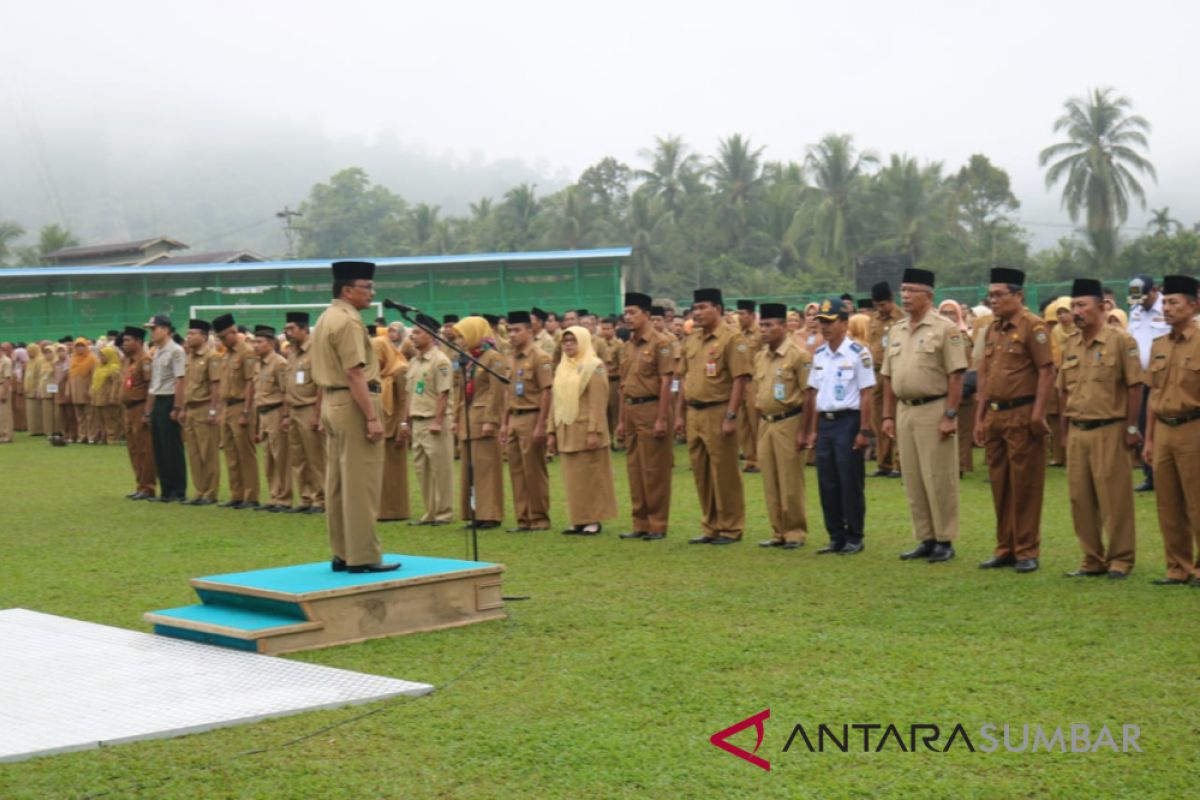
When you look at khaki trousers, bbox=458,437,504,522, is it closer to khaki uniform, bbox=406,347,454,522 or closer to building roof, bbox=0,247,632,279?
khaki uniform, bbox=406,347,454,522

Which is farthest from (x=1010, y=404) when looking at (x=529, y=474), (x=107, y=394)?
(x=107, y=394)

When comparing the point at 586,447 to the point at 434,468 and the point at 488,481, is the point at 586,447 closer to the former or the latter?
the point at 488,481

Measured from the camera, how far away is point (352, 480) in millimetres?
8109

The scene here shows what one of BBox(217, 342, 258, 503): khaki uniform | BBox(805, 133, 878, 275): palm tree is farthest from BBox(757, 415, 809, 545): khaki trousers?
BBox(805, 133, 878, 275): palm tree

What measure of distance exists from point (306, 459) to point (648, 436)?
4440mm

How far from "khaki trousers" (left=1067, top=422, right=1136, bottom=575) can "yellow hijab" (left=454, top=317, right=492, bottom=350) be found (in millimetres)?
5816

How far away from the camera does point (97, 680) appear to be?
662 cm

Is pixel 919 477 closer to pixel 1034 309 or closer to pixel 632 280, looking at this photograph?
pixel 1034 309

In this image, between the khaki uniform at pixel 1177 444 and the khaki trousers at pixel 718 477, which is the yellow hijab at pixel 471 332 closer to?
the khaki trousers at pixel 718 477

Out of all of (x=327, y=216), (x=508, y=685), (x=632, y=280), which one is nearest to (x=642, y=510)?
(x=508, y=685)

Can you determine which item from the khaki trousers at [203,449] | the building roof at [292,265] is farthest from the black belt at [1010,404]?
the building roof at [292,265]

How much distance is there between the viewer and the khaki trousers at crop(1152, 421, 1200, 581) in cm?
842

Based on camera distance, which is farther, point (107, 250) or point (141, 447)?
point (107, 250)

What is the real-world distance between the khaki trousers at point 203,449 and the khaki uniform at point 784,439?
719 centimetres
